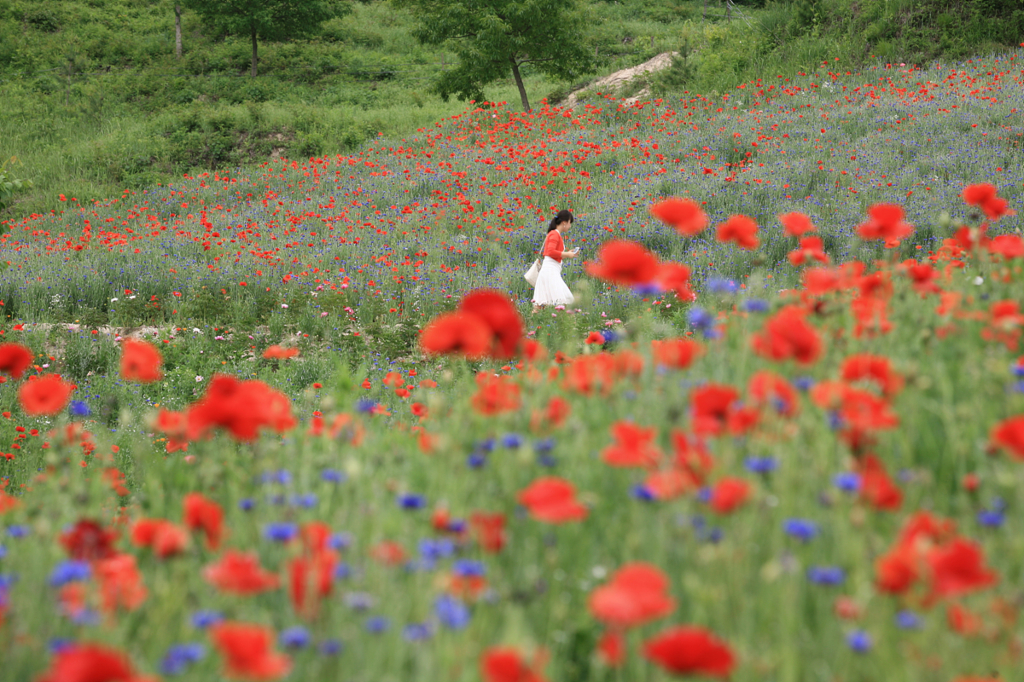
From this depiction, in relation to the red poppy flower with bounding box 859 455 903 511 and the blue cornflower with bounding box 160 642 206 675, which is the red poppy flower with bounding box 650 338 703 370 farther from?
the blue cornflower with bounding box 160 642 206 675

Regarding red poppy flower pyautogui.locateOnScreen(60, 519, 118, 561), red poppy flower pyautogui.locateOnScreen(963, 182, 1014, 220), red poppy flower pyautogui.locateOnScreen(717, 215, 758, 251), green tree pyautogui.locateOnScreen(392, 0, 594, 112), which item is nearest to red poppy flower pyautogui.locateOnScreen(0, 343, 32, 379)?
red poppy flower pyautogui.locateOnScreen(60, 519, 118, 561)

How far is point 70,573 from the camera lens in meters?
1.41

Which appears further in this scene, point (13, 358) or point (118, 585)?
point (13, 358)

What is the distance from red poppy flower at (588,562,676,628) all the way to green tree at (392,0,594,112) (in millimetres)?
17795

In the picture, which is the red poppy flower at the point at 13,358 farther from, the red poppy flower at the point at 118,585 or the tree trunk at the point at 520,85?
the tree trunk at the point at 520,85

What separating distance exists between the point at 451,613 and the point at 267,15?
94.3 ft

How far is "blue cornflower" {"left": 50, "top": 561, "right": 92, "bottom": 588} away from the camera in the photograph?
1.41m

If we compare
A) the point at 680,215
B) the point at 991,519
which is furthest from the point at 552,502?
the point at 680,215

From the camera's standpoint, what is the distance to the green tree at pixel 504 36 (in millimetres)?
17578

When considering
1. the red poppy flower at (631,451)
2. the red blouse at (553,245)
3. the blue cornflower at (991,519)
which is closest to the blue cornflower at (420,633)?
the red poppy flower at (631,451)

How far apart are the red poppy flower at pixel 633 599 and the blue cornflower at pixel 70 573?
990 mm

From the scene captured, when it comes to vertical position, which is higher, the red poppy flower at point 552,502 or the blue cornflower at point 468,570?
the red poppy flower at point 552,502

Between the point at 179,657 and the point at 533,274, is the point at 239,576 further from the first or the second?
the point at 533,274

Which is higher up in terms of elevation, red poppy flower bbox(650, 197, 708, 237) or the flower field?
red poppy flower bbox(650, 197, 708, 237)
